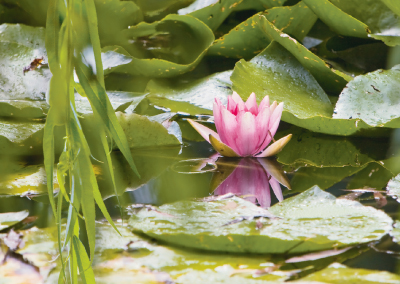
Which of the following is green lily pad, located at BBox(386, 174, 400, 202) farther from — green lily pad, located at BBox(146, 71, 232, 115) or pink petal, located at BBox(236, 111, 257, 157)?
green lily pad, located at BBox(146, 71, 232, 115)

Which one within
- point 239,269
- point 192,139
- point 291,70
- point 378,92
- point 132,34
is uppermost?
point 132,34

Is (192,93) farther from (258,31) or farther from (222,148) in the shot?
(222,148)

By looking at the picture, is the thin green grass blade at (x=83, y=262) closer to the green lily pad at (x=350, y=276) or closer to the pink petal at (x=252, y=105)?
the green lily pad at (x=350, y=276)

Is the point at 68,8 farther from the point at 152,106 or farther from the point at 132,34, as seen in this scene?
the point at 132,34

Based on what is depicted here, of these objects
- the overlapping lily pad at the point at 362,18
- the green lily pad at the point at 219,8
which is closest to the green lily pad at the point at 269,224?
the overlapping lily pad at the point at 362,18

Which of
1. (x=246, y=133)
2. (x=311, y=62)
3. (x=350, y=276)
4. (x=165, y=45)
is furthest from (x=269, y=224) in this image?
(x=165, y=45)

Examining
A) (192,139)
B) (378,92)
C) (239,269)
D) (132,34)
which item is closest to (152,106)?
(192,139)
